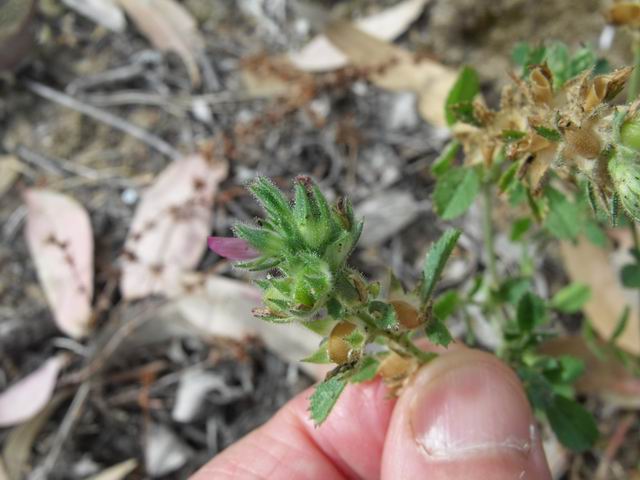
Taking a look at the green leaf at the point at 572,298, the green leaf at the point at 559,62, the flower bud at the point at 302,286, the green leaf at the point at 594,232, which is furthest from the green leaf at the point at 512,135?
the green leaf at the point at 572,298

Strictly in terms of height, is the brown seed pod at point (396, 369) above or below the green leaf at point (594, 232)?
above

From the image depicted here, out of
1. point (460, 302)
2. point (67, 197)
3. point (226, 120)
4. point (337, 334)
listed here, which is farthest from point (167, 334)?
point (337, 334)

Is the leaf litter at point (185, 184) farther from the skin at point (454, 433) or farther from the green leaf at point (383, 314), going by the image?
the green leaf at point (383, 314)

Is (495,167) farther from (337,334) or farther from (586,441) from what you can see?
(586,441)

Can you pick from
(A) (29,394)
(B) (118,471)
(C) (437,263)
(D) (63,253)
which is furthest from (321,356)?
(D) (63,253)

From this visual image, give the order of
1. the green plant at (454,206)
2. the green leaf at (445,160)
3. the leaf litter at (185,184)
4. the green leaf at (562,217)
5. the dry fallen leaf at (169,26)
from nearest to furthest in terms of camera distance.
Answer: the green plant at (454,206), the green leaf at (562,217), the green leaf at (445,160), the leaf litter at (185,184), the dry fallen leaf at (169,26)

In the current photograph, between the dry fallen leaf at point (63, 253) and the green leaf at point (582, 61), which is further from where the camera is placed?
the dry fallen leaf at point (63, 253)

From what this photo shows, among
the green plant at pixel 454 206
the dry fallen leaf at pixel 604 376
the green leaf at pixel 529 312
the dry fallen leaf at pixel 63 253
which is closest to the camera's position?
the green plant at pixel 454 206
